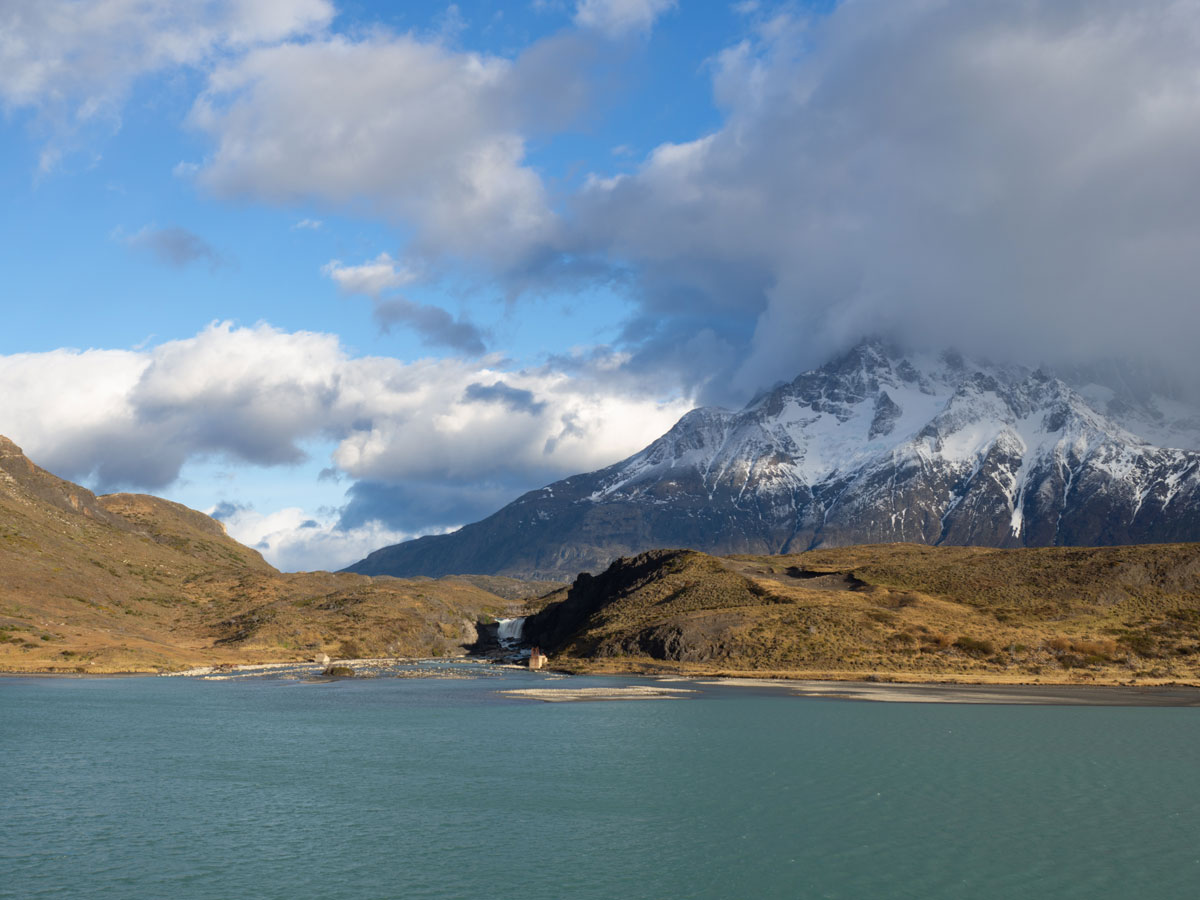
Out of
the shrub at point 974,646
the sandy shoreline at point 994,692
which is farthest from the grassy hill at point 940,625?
the sandy shoreline at point 994,692

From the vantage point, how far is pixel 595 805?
176 ft

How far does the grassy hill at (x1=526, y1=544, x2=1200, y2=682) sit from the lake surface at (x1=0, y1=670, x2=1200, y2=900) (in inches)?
2217

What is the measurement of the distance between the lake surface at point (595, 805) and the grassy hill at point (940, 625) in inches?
2217

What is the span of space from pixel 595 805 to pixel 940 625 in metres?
123

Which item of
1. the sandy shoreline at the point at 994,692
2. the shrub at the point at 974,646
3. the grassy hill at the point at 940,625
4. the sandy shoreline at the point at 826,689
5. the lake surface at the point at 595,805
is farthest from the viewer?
the shrub at the point at 974,646

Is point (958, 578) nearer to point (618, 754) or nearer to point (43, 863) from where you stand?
point (618, 754)

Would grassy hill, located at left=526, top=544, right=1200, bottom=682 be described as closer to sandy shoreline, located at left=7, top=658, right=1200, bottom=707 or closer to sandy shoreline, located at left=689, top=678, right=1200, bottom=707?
sandy shoreline, located at left=7, top=658, right=1200, bottom=707

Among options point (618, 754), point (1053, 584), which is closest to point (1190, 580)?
point (1053, 584)

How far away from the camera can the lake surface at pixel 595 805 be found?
39156 mm

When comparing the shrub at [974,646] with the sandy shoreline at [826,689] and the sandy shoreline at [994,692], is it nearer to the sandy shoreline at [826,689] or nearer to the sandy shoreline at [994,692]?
the sandy shoreline at [826,689]

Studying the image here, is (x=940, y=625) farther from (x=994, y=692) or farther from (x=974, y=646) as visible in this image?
(x=994, y=692)

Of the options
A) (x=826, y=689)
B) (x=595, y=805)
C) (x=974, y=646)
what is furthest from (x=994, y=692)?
(x=595, y=805)

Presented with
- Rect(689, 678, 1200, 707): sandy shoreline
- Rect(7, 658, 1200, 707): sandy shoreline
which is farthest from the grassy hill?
Rect(689, 678, 1200, 707): sandy shoreline

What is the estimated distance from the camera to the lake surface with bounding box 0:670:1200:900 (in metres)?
39.2
